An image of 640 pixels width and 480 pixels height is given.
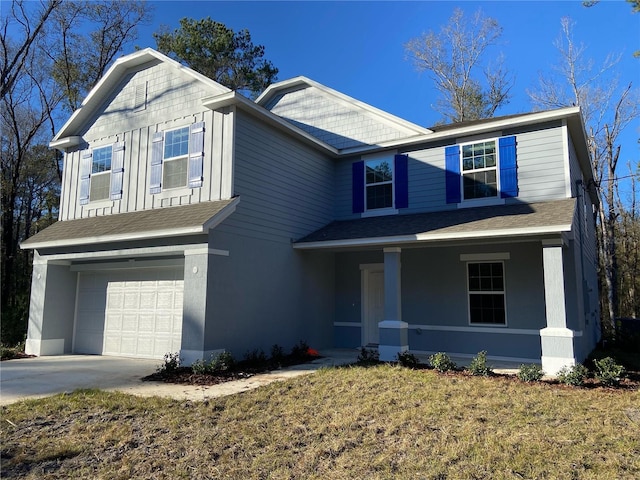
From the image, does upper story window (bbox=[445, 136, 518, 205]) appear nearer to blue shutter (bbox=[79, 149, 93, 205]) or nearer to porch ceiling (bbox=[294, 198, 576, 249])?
porch ceiling (bbox=[294, 198, 576, 249])

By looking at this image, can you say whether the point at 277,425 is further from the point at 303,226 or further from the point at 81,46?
the point at 81,46

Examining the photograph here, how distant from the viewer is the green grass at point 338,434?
4.09 m

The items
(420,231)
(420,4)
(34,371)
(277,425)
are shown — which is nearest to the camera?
(277,425)

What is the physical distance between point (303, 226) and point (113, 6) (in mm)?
16141

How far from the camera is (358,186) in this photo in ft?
41.6

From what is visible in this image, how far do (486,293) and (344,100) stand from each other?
7060 mm

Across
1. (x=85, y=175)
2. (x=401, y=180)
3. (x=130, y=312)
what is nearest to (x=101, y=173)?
(x=85, y=175)

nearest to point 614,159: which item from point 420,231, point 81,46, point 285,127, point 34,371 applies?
point 420,231

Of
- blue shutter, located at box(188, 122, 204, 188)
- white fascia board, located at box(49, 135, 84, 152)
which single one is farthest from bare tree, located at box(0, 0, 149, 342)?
blue shutter, located at box(188, 122, 204, 188)

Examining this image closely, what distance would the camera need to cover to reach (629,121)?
2166 centimetres

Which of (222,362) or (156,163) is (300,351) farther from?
(156,163)

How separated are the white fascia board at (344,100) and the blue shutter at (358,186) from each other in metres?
1.55

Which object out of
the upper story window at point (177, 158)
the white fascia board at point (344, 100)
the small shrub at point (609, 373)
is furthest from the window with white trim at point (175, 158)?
the small shrub at point (609, 373)

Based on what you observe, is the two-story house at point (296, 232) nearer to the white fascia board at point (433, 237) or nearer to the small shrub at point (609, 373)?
the white fascia board at point (433, 237)
